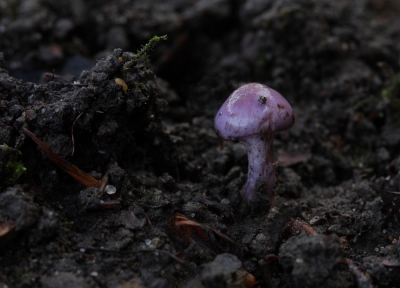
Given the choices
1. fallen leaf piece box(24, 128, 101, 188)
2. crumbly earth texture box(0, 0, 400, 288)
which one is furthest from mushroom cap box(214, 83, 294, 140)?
fallen leaf piece box(24, 128, 101, 188)

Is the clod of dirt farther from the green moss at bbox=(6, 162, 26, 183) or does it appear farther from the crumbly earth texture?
the green moss at bbox=(6, 162, 26, 183)

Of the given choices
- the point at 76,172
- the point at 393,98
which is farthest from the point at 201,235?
the point at 393,98

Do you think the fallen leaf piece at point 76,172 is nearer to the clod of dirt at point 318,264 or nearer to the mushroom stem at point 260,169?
the mushroom stem at point 260,169

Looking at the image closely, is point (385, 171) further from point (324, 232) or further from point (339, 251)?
point (339, 251)

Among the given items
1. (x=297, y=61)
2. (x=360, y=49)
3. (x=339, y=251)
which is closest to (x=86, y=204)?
(x=339, y=251)

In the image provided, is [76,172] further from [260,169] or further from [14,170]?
[260,169]

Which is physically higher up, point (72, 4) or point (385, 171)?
point (72, 4)
